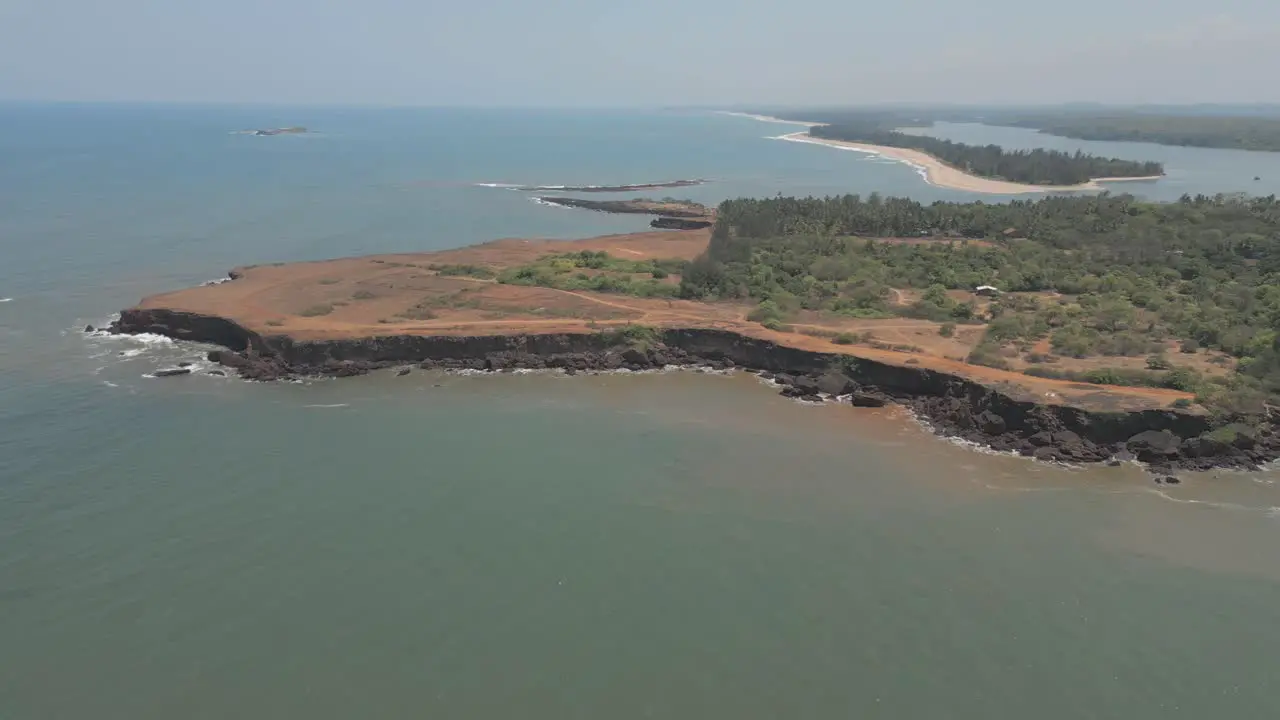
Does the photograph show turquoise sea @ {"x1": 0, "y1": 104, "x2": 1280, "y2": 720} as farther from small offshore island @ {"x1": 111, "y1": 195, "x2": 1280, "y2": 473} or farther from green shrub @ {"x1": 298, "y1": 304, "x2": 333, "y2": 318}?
green shrub @ {"x1": 298, "y1": 304, "x2": 333, "y2": 318}

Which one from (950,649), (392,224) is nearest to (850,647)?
(950,649)

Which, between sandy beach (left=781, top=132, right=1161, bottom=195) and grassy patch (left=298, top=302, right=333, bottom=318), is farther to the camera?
sandy beach (left=781, top=132, right=1161, bottom=195)

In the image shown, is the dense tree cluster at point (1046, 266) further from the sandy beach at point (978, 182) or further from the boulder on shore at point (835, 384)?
the sandy beach at point (978, 182)

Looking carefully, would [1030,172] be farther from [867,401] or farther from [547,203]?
[867,401]

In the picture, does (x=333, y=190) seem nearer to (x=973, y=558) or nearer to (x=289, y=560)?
(x=289, y=560)

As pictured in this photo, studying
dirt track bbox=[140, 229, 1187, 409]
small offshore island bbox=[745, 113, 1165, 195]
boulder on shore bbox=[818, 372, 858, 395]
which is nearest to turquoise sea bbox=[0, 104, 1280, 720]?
boulder on shore bbox=[818, 372, 858, 395]

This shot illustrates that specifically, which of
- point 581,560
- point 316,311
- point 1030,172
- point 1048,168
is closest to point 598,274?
point 316,311
